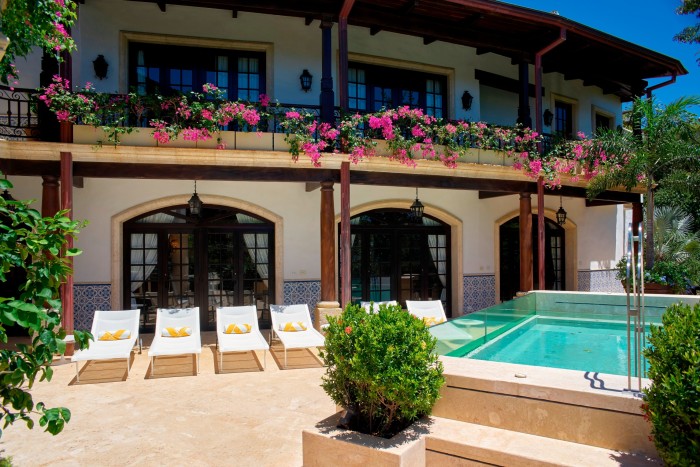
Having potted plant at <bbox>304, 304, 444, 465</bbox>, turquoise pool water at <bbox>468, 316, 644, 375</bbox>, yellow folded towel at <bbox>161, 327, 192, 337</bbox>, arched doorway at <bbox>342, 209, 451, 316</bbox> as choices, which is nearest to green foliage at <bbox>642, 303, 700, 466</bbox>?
potted plant at <bbox>304, 304, 444, 465</bbox>

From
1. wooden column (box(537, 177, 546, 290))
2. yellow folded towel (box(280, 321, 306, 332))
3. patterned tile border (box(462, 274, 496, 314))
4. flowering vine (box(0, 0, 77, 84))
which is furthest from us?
patterned tile border (box(462, 274, 496, 314))

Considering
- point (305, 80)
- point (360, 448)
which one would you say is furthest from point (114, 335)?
point (305, 80)

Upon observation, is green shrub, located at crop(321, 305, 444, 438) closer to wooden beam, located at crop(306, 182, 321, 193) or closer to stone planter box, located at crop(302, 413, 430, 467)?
stone planter box, located at crop(302, 413, 430, 467)

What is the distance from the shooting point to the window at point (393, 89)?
12.5 m

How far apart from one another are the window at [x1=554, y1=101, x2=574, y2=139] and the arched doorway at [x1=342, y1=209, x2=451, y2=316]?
17.8ft

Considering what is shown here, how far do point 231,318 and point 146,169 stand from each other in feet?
10.2

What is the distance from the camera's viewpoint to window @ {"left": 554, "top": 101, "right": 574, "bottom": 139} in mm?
15734

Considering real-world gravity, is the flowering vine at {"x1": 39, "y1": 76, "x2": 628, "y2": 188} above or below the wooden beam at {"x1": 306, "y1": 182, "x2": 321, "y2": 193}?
Result: above

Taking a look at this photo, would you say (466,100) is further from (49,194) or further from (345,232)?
Result: (49,194)

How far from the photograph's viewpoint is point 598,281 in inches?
647

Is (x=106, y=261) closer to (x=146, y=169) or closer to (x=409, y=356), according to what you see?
(x=146, y=169)

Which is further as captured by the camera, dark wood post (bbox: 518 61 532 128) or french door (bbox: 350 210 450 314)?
french door (bbox: 350 210 450 314)

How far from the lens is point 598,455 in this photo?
3.59m

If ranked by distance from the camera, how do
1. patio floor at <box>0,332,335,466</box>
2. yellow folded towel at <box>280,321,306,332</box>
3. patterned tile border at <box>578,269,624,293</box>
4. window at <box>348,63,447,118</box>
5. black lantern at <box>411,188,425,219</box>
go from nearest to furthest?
patio floor at <box>0,332,335,466</box>, yellow folded towel at <box>280,321,306,332</box>, black lantern at <box>411,188,425,219</box>, window at <box>348,63,447,118</box>, patterned tile border at <box>578,269,624,293</box>
